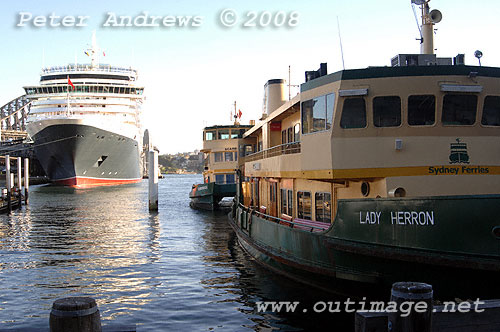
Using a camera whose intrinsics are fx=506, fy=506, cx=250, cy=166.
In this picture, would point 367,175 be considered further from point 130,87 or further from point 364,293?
point 130,87

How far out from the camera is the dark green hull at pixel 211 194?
129 ft

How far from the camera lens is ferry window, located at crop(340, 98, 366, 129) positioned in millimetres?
11461

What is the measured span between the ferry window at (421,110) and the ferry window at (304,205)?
4082mm

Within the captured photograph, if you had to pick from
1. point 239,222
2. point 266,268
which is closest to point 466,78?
point 266,268

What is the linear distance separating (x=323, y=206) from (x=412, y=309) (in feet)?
27.0

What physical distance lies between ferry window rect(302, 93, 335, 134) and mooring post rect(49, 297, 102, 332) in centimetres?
766

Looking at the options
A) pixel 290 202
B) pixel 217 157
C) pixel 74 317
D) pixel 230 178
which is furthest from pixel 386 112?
pixel 230 178

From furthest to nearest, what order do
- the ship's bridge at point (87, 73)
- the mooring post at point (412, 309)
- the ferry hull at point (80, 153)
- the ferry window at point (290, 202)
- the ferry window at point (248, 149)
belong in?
1. the ship's bridge at point (87, 73)
2. the ferry hull at point (80, 153)
3. the ferry window at point (248, 149)
4. the ferry window at point (290, 202)
5. the mooring post at point (412, 309)

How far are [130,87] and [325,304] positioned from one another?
7732cm

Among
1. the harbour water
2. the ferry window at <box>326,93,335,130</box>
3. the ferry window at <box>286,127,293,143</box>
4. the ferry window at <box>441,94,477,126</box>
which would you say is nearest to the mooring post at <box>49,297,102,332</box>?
the harbour water

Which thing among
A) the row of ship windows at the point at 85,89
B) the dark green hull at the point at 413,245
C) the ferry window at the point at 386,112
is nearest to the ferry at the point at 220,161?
the ferry window at the point at 386,112

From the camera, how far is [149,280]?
1594 cm

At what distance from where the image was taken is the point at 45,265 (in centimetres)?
1830

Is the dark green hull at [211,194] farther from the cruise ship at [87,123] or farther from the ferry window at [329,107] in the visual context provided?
the cruise ship at [87,123]
